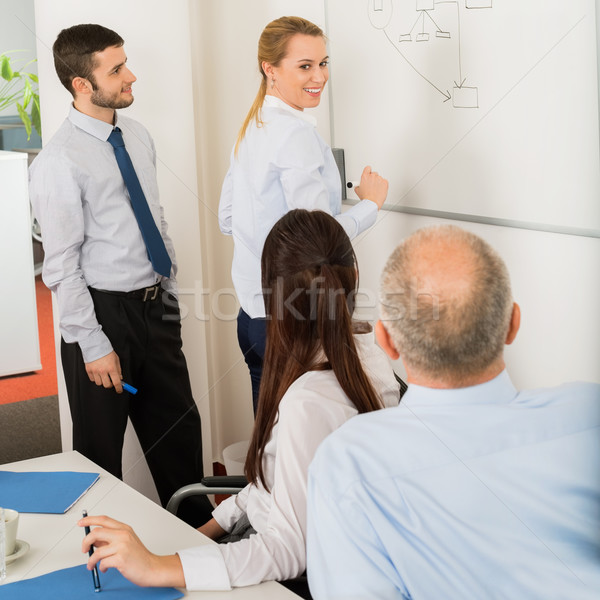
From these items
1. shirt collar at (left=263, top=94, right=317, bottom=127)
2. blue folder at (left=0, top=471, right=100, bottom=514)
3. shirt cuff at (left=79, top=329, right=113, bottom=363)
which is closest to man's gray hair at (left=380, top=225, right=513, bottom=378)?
blue folder at (left=0, top=471, right=100, bottom=514)

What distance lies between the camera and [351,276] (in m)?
1.48

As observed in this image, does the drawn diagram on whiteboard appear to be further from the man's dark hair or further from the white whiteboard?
the man's dark hair

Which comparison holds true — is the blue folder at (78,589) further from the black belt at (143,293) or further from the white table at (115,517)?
the black belt at (143,293)

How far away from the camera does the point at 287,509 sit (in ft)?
4.21

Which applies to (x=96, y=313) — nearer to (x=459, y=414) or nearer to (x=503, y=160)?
(x=503, y=160)

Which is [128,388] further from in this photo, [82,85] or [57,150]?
[82,85]

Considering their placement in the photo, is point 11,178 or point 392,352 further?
point 11,178

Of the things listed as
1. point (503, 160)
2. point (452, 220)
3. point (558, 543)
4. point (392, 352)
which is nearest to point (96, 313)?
point (452, 220)

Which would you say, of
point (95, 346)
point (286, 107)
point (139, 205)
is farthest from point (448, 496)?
point (139, 205)

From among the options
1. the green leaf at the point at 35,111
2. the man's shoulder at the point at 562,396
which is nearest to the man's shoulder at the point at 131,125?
the green leaf at the point at 35,111

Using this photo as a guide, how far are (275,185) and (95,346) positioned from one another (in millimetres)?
721

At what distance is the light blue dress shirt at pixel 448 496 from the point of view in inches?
37.8

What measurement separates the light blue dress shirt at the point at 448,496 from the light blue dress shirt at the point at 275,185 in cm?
105

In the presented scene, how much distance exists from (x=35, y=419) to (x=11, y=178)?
1.03m
